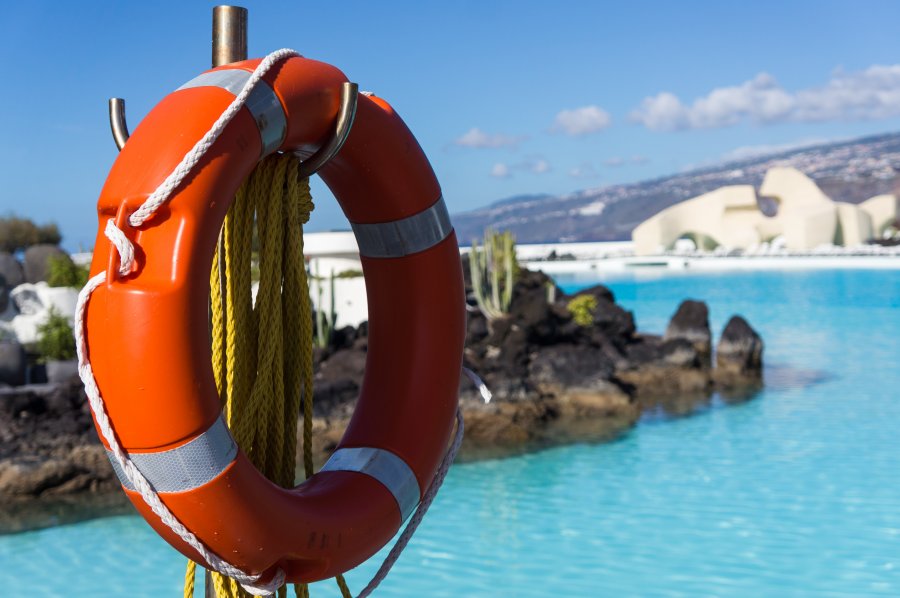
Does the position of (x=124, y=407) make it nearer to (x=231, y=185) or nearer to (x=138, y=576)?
(x=231, y=185)

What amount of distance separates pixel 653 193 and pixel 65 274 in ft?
304

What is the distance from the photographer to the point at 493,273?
31.7ft

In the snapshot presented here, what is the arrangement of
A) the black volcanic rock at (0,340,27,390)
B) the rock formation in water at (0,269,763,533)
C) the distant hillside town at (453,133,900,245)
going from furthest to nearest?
the distant hillside town at (453,133,900,245), the black volcanic rock at (0,340,27,390), the rock formation in water at (0,269,763,533)

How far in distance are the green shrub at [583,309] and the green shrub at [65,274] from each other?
15.4 feet

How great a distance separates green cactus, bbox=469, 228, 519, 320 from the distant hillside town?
7374 centimetres

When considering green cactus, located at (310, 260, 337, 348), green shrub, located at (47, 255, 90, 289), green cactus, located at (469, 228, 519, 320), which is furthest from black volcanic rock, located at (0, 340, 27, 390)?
green cactus, located at (469, 228, 519, 320)

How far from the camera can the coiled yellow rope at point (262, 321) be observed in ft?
5.53

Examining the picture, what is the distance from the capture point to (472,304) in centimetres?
1011

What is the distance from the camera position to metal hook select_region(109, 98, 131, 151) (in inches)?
68.5

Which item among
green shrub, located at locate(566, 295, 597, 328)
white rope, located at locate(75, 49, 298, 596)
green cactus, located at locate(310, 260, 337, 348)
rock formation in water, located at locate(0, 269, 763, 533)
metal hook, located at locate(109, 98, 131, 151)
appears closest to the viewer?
white rope, located at locate(75, 49, 298, 596)

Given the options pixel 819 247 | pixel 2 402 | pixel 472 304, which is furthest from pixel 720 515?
pixel 819 247

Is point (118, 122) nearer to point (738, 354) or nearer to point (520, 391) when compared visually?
point (520, 391)

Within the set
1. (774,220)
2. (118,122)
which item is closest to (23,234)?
(118,122)

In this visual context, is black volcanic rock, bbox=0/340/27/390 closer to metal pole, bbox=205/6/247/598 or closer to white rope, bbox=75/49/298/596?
metal pole, bbox=205/6/247/598
